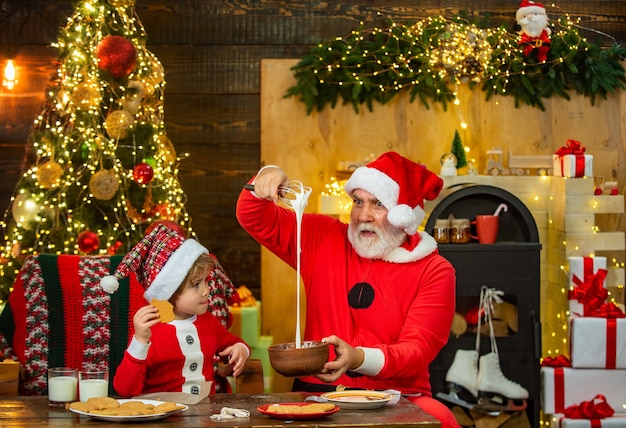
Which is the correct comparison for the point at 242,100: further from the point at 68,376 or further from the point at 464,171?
the point at 68,376

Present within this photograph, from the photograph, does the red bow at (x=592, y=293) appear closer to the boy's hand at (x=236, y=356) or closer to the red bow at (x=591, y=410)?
the red bow at (x=591, y=410)

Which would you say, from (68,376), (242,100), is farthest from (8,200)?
(68,376)

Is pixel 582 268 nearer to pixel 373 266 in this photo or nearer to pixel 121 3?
pixel 373 266

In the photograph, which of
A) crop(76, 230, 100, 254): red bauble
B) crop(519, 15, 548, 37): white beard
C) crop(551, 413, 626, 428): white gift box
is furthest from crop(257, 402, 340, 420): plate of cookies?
crop(519, 15, 548, 37): white beard

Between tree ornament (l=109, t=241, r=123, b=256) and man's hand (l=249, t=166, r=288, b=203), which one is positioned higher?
man's hand (l=249, t=166, r=288, b=203)

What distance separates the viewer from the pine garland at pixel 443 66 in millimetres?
4812

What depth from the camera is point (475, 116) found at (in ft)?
16.5

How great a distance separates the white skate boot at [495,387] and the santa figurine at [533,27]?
5.08 ft

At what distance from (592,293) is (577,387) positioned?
433 millimetres

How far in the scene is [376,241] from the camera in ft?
10.2

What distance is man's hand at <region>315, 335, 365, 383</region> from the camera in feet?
8.32

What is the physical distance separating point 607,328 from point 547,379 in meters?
0.35

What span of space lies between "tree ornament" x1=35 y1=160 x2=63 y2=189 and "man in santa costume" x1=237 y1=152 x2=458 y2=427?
1.48m

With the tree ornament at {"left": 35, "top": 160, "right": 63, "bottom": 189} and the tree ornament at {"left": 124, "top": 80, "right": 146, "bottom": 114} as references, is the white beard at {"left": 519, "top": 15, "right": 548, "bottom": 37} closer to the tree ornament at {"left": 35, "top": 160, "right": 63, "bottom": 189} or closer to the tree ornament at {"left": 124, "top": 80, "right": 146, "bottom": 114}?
the tree ornament at {"left": 124, "top": 80, "right": 146, "bottom": 114}
